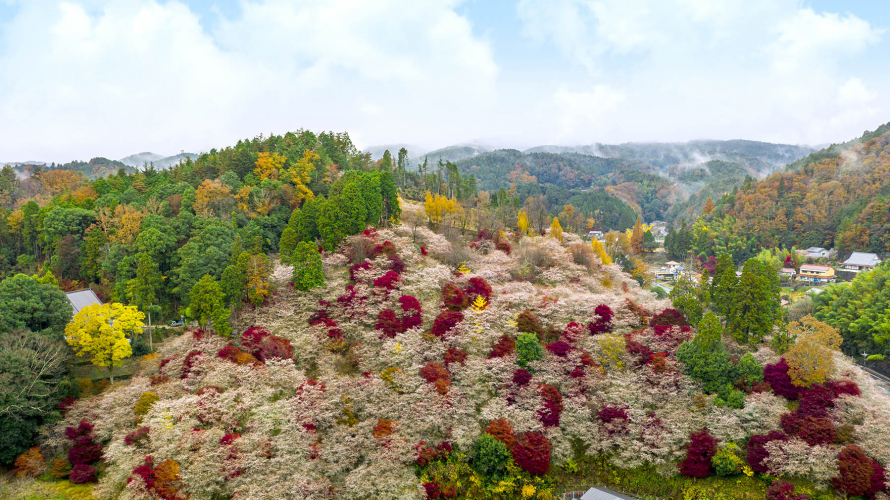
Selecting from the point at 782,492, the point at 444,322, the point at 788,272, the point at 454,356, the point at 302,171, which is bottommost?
the point at 788,272

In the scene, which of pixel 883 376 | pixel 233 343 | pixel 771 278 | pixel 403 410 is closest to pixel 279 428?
pixel 403 410

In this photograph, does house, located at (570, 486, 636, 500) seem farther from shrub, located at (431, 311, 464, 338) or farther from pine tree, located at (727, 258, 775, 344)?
pine tree, located at (727, 258, 775, 344)

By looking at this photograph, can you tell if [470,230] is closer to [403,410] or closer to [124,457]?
[403,410]

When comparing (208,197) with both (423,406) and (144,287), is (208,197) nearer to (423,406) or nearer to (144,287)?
(144,287)

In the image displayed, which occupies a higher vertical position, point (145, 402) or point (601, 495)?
point (145, 402)

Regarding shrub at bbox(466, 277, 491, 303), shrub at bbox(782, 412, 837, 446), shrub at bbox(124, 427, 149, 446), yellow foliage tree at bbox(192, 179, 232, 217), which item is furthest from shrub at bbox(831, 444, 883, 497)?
yellow foliage tree at bbox(192, 179, 232, 217)

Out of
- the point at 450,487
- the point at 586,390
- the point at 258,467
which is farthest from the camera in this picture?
the point at 586,390

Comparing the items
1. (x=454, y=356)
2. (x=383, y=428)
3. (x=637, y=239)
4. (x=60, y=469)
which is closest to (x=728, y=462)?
(x=454, y=356)
